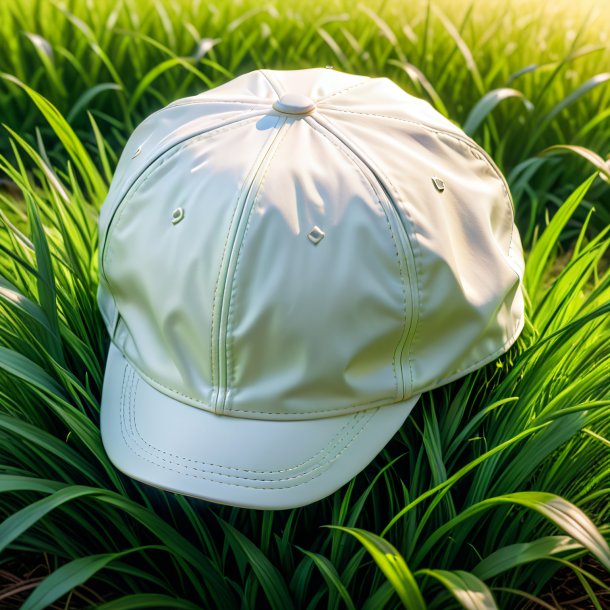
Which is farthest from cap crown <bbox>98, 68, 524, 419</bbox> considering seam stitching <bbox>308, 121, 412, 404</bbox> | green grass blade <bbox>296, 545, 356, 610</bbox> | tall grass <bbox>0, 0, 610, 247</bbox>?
tall grass <bbox>0, 0, 610, 247</bbox>

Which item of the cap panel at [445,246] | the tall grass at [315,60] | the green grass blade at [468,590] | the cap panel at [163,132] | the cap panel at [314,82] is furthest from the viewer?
the tall grass at [315,60]

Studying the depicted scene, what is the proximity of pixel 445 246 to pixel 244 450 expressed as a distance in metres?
0.47

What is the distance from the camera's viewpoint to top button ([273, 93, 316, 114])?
137 cm

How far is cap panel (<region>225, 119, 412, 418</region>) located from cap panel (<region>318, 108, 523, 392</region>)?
1.9 inches

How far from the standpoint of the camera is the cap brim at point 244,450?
3.93ft

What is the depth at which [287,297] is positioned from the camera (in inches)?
46.8

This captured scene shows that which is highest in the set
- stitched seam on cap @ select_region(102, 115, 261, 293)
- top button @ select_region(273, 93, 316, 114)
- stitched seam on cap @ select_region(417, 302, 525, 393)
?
top button @ select_region(273, 93, 316, 114)

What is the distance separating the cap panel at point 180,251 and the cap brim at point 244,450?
0.19ft

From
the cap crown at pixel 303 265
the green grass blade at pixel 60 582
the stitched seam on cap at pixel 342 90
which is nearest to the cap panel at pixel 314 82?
the stitched seam on cap at pixel 342 90

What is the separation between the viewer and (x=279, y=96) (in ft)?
4.88

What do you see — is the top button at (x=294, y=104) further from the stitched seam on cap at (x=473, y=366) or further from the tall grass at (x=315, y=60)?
the tall grass at (x=315, y=60)

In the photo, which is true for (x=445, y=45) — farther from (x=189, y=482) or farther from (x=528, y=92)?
(x=189, y=482)

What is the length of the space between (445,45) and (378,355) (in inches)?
88.3

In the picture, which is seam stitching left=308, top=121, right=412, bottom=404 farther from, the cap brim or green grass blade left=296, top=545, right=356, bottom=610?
green grass blade left=296, top=545, right=356, bottom=610
